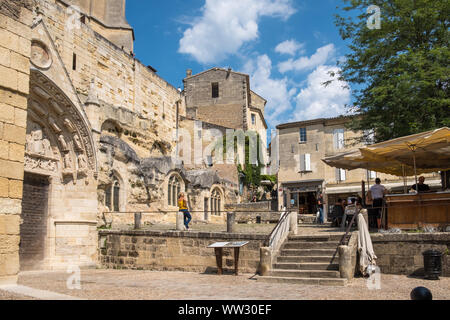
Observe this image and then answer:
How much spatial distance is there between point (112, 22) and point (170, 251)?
69.2 feet

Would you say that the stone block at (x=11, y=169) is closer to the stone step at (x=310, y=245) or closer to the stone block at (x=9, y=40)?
the stone block at (x=9, y=40)

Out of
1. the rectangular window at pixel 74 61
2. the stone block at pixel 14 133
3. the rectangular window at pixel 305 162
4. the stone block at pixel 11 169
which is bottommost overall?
the stone block at pixel 11 169

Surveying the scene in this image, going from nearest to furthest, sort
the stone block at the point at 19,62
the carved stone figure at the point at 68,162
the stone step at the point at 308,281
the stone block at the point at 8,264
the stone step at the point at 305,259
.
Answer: the stone block at the point at 8,264, the stone block at the point at 19,62, the stone step at the point at 308,281, the stone step at the point at 305,259, the carved stone figure at the point at 68,162

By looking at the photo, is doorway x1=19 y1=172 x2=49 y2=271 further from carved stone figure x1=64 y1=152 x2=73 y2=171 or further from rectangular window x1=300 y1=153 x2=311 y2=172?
rectangular window x1=300 y1=153 x2=311 y2=172

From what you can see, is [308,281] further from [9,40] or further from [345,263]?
[9,40]

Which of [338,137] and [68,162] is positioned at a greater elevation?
[338,137]

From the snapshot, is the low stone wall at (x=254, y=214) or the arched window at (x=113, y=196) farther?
the low stone wall at (x=254, y=214)

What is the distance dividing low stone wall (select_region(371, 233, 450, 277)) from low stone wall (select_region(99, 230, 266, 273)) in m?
3.01

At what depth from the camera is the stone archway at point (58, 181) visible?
549 inches

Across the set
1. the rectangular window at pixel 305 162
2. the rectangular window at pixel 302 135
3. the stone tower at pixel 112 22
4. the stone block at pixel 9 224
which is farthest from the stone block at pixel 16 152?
the rectangular window at pixel 302 135

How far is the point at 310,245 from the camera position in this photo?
10.7 metres

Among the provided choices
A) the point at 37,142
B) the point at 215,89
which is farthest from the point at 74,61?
the point at 215,89

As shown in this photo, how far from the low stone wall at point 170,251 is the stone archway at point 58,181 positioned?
2.84ft

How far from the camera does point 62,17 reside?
1961cm
